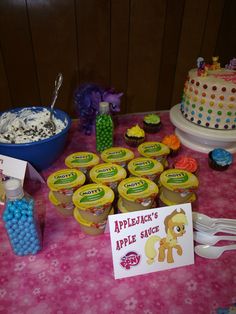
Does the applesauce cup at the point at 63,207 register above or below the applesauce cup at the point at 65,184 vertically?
below

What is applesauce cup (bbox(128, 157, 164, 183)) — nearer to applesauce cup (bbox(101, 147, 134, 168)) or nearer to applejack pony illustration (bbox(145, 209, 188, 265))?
applesauce cup (bbox(101, 147, 134, 168))

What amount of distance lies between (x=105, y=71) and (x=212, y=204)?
1.19m

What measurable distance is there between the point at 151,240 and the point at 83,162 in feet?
1.16

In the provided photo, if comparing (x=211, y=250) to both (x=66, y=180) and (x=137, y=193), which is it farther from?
(x=66, y=180)

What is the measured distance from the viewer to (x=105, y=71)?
1.78m

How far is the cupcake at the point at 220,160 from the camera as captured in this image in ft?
3.43

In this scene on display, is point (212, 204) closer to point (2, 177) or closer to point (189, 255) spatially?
point (189, 255)

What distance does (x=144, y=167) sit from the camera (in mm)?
883

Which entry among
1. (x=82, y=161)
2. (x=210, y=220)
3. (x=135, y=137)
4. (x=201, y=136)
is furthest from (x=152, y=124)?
(x=210, y=220)

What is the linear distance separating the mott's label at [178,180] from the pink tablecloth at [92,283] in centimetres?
20

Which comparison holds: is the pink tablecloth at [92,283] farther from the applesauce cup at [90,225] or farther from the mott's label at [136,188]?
the mott's label at [136,188]

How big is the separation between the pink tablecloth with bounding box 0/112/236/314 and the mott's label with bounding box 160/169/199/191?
20cm

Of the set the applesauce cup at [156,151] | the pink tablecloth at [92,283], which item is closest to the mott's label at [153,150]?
the applesauce cup at [156,151]

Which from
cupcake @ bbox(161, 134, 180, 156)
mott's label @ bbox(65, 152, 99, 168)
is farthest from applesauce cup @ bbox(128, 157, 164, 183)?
cupcake @ bbox(161, 134, 180, 156)
